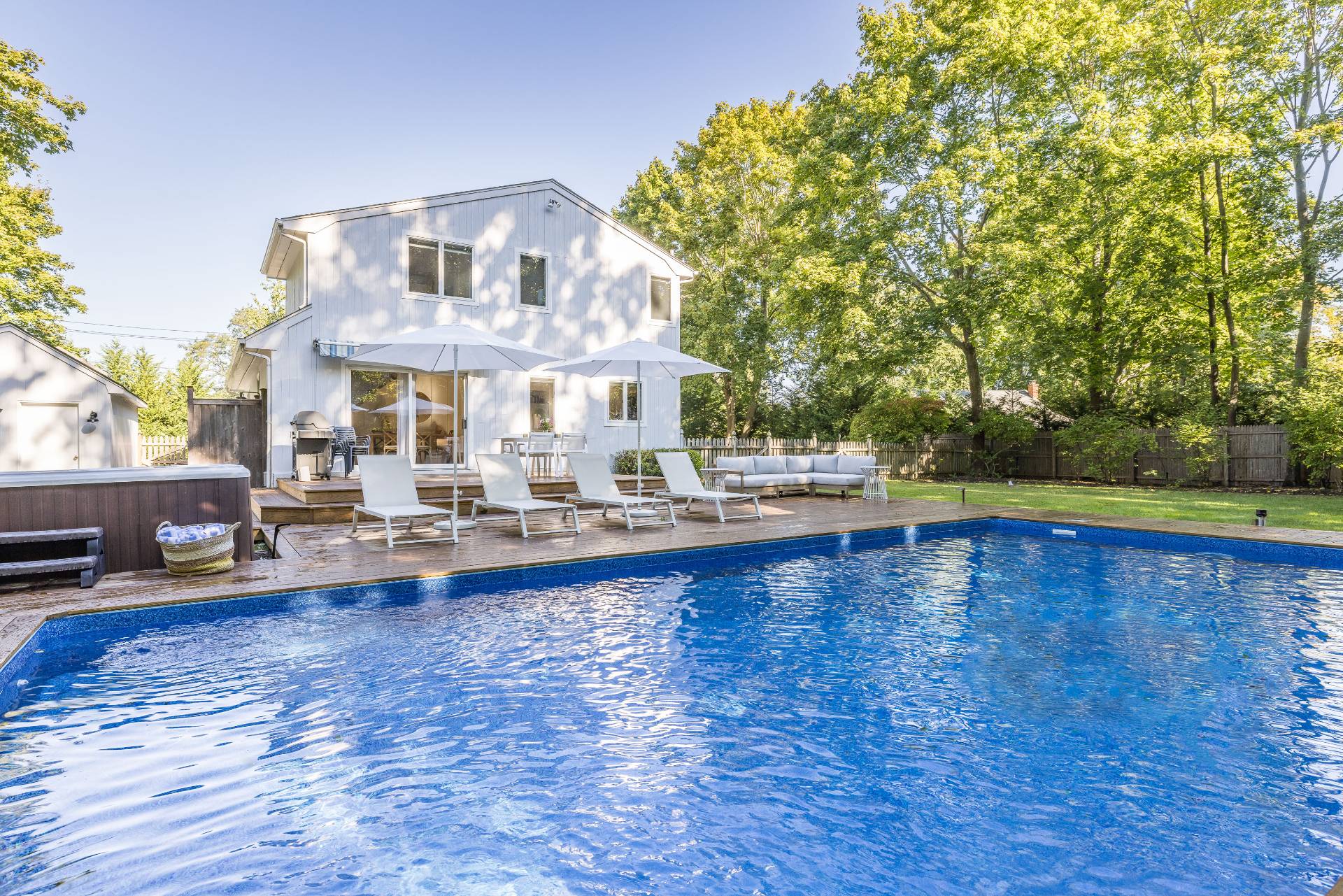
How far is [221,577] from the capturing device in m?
5.77

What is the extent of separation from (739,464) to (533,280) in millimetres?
6075

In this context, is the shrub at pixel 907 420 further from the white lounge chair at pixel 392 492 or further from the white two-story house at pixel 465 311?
the white lounge chair at pixel 392 492

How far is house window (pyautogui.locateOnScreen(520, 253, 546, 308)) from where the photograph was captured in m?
14.6

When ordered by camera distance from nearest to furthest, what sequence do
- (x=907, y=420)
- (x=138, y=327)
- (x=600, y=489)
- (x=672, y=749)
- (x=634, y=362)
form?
1. (x=672, y=749)
2. (x=600, y=489)
3. (x=634, y=362)
4. (x=907, y=420)
5. (x=138, y=327)

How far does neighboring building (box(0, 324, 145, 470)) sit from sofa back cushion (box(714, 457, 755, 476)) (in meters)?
13.4

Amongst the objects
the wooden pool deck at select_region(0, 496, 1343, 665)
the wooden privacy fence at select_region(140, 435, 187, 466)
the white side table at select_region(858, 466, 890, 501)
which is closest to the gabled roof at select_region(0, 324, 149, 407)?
the wooden privacy fence at select_region(140, 435, 187, 466)

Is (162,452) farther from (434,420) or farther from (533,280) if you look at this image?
(533,280)

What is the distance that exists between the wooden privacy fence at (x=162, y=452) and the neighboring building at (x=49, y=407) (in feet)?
16.6

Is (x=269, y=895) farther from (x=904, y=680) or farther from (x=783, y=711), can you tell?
(x=904, y=680)

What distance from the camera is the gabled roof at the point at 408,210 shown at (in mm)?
12031

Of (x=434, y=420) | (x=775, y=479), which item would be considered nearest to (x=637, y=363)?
(x=775, y=479)

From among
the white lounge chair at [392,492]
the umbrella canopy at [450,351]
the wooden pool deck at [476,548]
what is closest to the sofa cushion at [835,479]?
the wooden pool deck at [476,548]

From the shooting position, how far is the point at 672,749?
132 inches

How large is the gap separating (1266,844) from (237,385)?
2125 centimetres
